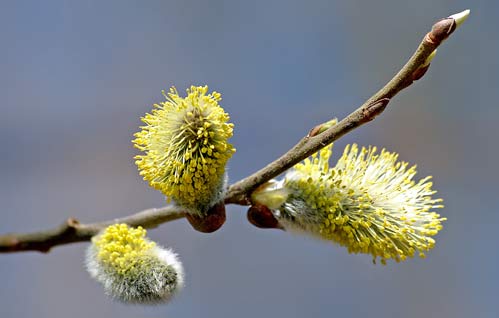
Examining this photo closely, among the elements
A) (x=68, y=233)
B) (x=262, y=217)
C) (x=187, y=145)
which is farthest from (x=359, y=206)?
(x=68, y=233)

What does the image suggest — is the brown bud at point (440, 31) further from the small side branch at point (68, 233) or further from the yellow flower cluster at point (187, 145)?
the small side branch at point (68, 233)

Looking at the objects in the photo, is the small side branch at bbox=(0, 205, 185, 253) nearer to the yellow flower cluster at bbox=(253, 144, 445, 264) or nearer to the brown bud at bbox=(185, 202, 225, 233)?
the brown bud at bbox=(185, 202, 225, 233)

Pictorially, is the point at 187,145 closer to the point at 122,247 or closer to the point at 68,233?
the point at 122,247

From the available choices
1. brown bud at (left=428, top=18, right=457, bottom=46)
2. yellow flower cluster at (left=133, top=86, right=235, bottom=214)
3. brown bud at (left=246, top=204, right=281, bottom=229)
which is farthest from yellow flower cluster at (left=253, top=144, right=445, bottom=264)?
brown bud at (left=428, top=18, right=457, bottom=46)

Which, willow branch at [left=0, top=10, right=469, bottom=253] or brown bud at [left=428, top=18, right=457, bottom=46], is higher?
brown bud at [left=428, top=18, right=457, bottom=46]

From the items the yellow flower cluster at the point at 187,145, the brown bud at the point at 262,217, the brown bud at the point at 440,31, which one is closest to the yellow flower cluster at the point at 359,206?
the brown bud at the point at 262,217
